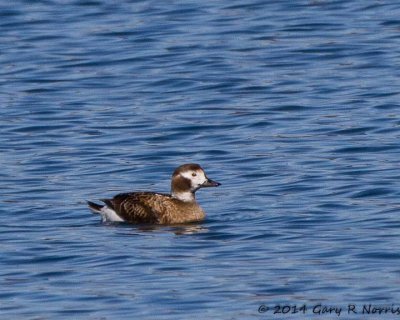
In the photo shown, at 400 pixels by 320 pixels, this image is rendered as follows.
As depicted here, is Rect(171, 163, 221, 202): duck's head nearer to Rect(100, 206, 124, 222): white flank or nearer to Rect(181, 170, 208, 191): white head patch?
Rect(181, 170, 208, 191): white head patch

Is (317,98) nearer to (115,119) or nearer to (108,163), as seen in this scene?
(115,119)

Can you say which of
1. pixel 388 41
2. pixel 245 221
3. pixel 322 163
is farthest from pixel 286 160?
pixel 388 41

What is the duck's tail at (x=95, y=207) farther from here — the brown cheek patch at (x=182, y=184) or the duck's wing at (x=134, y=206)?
the brown cheek patch at (x=182, y=184)

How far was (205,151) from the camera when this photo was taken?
62.8 feet

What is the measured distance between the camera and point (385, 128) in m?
19.8

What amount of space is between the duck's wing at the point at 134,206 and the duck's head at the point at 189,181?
0.42 m

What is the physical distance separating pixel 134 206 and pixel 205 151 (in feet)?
10.8

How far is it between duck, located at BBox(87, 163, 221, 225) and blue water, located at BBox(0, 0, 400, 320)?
18 centimetres

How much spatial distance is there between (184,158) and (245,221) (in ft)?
10.9

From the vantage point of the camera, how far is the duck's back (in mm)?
15953

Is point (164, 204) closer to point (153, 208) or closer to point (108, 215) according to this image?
point (153, 208)

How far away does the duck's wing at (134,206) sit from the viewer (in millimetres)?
15914

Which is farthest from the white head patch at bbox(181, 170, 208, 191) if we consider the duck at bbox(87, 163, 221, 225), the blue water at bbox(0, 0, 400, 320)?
the blue water at bbox(0, 0, 400, 320)

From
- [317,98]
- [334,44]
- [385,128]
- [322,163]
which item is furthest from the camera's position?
[334,44]
